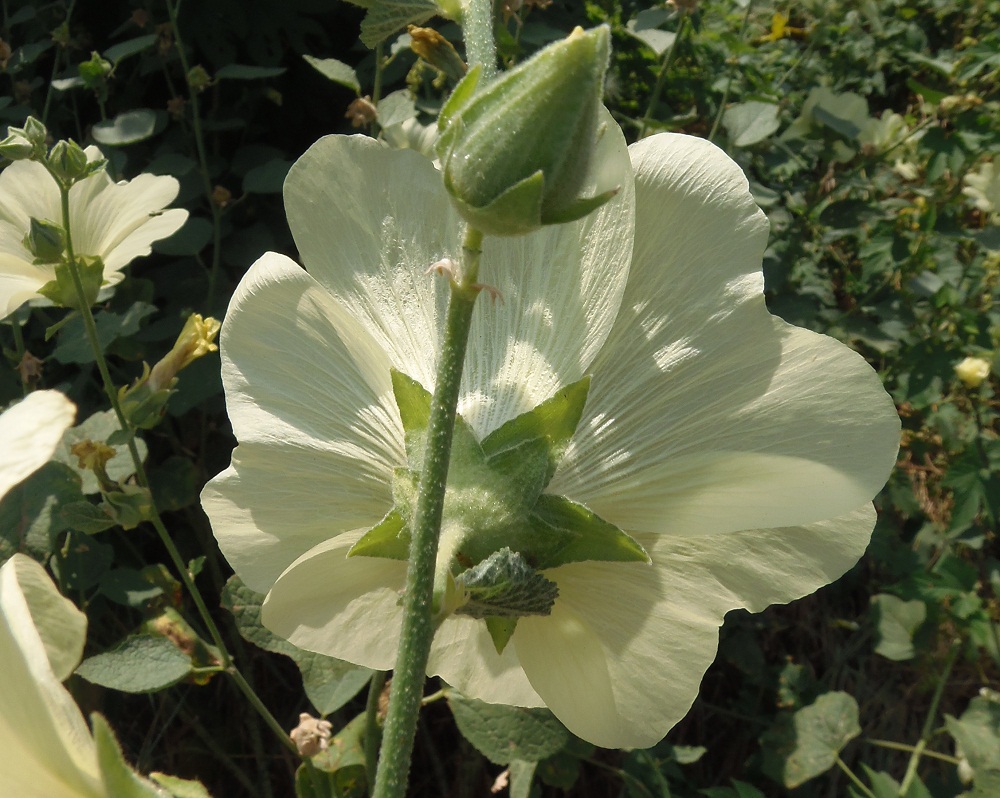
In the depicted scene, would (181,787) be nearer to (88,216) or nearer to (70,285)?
(70,285)

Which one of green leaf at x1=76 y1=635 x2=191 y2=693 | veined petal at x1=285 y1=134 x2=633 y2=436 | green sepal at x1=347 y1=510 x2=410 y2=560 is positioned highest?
veined petal at x1=285 y1=134 x2=633 y2=436

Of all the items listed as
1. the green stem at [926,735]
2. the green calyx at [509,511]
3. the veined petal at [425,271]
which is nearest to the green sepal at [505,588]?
the green calyx at [509,511]

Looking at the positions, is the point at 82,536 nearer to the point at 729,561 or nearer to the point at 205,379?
the point at 205,379

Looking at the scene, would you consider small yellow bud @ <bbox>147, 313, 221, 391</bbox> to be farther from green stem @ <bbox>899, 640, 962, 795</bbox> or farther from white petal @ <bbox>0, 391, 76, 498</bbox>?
green stem @ <bbox>899, 640, 962, 795</bbox>

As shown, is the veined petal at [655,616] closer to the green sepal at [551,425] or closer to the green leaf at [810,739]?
the green sepal at [551,425]

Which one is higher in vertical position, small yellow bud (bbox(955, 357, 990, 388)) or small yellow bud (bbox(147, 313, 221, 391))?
small yellow bud (bbox(147, 313, 221, 391))

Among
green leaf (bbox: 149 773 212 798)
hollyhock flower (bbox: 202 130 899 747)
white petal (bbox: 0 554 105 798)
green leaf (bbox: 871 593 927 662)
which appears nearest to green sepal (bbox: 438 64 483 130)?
hollyhock flower (bbox: 202 130 899 747)

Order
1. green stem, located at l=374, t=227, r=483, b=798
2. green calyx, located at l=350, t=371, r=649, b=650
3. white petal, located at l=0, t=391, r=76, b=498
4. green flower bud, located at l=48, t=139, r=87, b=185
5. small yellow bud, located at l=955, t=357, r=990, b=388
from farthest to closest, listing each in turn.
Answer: small yellow bud, located at l=955, t=357, r=990, b=388 → green flower bud, located at l=48, t=139, r=87, b=185 → green calyx, located at l=350, t=371, r=649, b=650 → green stem, located at l=374, t=227, r=483, b=798 → white petal, located at l=0, t=391, r=76, b=498
